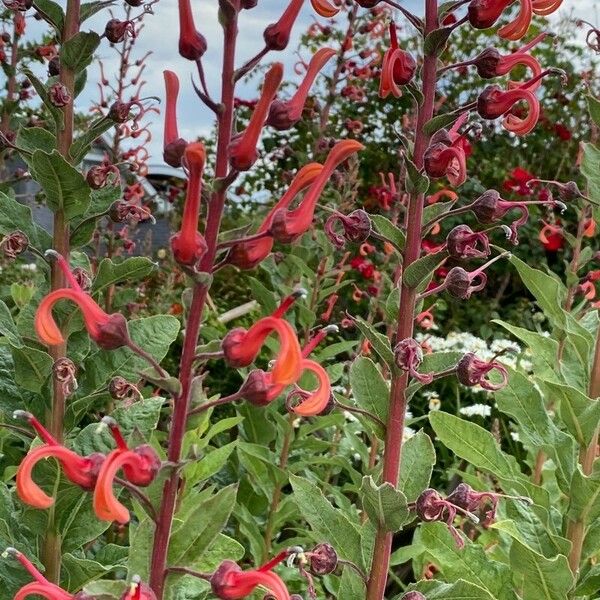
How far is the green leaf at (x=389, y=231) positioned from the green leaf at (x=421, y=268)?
10 centimetres

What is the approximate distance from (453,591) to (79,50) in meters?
1.58

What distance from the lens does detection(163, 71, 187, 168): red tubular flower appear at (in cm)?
127

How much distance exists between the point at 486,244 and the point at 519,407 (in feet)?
2.28

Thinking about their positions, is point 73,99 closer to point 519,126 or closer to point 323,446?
Result: point 519,126

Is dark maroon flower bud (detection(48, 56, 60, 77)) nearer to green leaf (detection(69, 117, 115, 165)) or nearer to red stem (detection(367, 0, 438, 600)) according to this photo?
green leaf (detection(69, 117, 115, 165))

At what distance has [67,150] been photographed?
2.23 meters

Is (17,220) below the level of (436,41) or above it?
below

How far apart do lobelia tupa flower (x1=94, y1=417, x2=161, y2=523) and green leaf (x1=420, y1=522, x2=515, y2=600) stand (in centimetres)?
107

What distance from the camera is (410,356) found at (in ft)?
5.17

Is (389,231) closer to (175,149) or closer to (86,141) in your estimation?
(175,149)

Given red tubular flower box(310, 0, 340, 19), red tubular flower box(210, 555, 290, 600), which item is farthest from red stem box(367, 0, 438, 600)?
red tubular flower box(210, 555, 290, 600)

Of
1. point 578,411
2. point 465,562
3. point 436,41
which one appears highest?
point 436,41

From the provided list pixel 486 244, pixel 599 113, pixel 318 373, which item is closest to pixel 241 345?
pixel 318 373

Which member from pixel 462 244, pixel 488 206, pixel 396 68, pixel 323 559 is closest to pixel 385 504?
pixel 323 559
